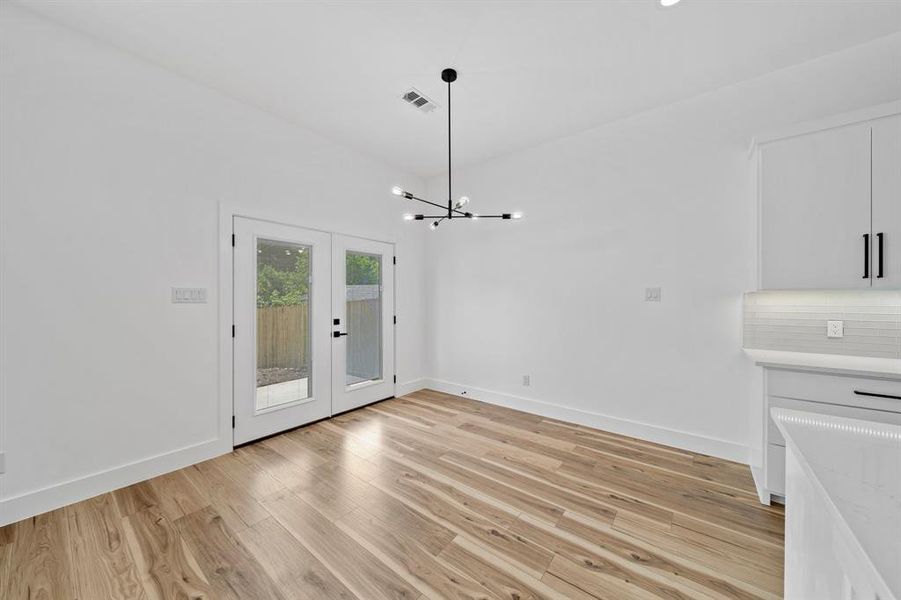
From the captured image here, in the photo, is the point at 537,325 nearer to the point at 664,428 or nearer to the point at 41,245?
the point at 664,428

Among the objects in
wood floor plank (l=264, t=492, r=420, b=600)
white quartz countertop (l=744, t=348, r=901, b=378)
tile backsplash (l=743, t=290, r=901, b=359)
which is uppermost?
tile backsplash (l=743, t=290, r=901, b=359)

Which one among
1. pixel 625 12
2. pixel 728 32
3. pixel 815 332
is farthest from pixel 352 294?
pixel 815 332

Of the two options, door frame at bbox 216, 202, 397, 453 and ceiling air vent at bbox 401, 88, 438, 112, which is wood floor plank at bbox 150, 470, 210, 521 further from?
ceiling air vent at bbox 401, 88, 438, 112

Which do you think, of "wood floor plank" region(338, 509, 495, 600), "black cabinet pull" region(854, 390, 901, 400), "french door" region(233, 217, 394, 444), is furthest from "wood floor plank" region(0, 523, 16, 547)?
"black cabinet pull" region(854, 390, 901, 400)

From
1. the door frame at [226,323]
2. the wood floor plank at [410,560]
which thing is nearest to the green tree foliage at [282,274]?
the door frame at [226,323]

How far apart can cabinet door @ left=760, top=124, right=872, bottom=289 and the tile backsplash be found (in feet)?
0.71

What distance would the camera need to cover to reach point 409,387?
476 cm

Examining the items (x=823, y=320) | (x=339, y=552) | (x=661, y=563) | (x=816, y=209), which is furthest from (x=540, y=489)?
(x=816, y=209)

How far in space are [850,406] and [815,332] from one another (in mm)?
741

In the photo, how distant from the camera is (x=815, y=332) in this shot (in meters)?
2.53

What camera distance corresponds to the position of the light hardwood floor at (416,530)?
1.62 meters

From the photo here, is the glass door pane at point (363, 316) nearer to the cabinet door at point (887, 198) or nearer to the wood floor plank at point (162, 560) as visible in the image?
the wood floor plank at point (162, 560)

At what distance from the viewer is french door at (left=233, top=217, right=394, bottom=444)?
3.13m

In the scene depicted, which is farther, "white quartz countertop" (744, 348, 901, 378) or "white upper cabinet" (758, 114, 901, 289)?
"white upper cabinet" (758, 114, 901, 289)
